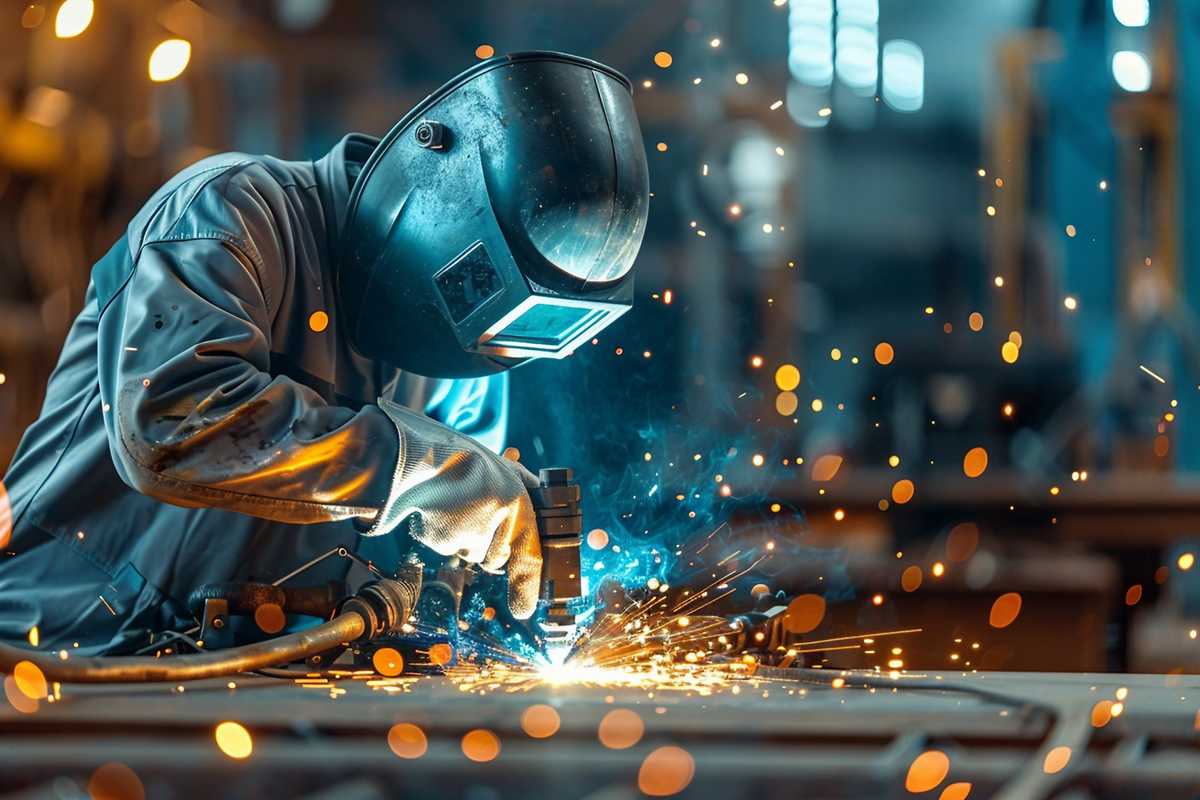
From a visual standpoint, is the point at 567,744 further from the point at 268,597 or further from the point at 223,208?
the point at 223,208

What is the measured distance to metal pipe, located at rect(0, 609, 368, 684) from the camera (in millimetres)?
1205

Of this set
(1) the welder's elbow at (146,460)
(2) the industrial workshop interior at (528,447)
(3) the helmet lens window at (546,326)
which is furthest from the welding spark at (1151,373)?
(1) the welder's elbow at (146,460)

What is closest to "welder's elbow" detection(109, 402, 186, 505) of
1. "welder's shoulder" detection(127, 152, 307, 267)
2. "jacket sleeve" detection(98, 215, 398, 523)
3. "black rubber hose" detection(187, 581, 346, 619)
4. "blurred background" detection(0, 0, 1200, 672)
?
"jacket sleeve" detection(98, 215, 398, 523)

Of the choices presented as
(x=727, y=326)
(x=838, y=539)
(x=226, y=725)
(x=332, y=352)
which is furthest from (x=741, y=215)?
(x=226, y=725)

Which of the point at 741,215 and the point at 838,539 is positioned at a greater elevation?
the point at 741,215

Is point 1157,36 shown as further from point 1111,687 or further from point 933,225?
point 1111,687

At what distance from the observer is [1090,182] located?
23.1 ft

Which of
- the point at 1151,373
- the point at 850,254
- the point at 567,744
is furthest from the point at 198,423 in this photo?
the point at 850,254

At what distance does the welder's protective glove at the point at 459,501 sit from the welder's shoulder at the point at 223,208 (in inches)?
10.2

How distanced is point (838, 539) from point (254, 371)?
3691 mm

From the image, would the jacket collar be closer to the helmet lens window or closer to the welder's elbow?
the helmet lens window

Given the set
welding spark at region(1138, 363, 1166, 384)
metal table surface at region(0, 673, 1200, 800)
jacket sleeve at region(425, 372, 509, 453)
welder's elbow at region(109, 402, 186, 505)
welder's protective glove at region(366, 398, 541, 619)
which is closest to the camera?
metal table surface at region(0, 673, 1200, 800)

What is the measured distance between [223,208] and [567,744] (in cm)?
80

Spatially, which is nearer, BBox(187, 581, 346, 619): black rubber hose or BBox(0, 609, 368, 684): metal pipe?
BBox(0, 609, 368, 684): metal pipe
